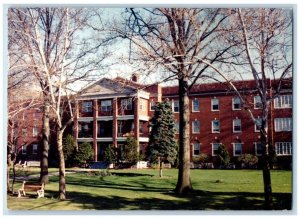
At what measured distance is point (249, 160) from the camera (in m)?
9.60

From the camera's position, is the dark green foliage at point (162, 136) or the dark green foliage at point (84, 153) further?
the dark green foliage at point (162, 136)

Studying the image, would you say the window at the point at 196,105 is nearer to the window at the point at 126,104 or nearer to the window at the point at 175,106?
the window at the point at 175,106

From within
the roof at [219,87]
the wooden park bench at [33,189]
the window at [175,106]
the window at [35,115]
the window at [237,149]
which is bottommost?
the wooden park bench at [33,189]

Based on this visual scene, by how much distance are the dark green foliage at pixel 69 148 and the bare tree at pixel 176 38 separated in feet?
8.40

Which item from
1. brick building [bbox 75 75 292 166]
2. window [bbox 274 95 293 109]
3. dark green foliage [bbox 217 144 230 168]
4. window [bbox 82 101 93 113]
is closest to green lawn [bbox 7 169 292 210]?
dark green foliage [bbox 217 144 230 168]

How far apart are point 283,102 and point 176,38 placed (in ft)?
8.51

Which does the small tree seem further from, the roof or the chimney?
the chimney

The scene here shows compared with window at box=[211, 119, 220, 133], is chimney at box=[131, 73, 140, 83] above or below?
above

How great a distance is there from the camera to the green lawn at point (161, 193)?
26.2ft

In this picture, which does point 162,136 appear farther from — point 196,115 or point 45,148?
point 45,148

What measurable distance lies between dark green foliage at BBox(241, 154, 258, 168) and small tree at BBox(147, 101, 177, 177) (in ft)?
7.39

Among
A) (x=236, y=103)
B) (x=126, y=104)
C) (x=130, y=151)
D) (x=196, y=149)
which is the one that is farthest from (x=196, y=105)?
(x=130, y=151)

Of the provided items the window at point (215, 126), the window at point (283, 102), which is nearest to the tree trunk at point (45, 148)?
the window at point (215, 126)

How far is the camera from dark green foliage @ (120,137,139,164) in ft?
36.0
